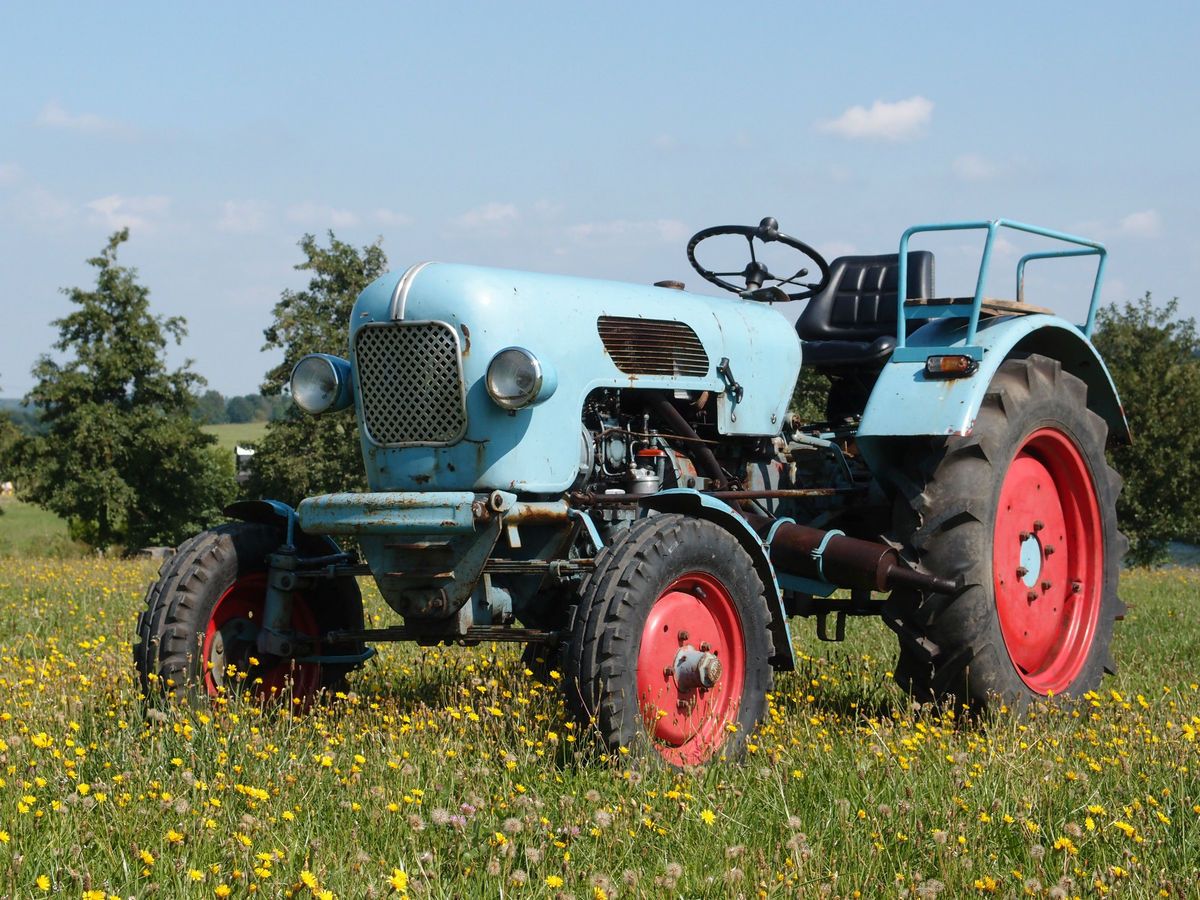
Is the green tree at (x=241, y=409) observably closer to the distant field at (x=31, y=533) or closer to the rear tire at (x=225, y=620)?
the distant field at (x=31, y=533)

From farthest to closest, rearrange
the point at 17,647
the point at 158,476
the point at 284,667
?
the point at 158,476
the point at 17,647
the point at 284,667

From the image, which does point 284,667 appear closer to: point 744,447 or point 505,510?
point 505,510

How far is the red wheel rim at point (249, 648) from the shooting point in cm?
493

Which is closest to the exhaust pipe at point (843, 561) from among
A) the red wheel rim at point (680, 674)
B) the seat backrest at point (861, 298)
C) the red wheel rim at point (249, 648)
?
the red wheel rim at point (680, 674)

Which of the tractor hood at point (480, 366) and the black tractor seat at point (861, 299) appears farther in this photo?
the black tractor seat at point (861, 299)

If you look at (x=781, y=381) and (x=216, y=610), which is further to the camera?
(x=781, y=381)

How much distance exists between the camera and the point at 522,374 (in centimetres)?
443

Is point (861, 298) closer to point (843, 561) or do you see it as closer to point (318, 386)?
point (843, 561)

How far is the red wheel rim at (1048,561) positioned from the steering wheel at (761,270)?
1.21m

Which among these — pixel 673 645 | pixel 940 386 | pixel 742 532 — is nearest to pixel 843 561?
pixel 742 532

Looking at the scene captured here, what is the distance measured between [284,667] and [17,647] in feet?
8.77

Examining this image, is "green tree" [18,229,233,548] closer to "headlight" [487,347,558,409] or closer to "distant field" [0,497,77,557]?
"distant field" [0,497,77,557]

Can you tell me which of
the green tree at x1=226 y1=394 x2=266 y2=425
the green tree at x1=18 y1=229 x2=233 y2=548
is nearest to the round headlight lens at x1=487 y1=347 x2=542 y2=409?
the green tree at x1=18 y1=229 x2=233 y2=548

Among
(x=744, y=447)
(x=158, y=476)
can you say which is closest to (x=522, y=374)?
(x=744, y=447)
